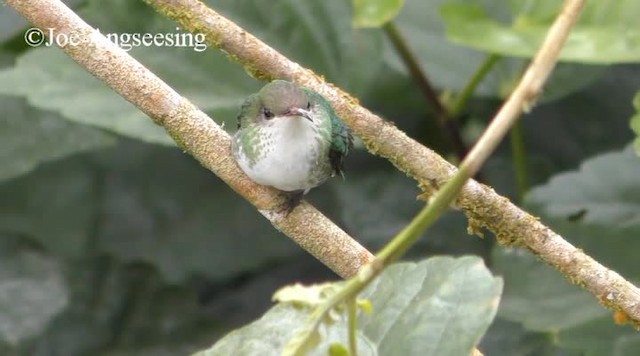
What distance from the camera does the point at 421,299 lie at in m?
1.07

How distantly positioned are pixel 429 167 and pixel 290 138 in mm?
305

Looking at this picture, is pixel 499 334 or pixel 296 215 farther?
pixel 499 334

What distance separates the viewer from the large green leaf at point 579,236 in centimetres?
215

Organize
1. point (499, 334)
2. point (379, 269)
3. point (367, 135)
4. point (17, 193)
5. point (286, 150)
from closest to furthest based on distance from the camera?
point (379, 269) → point (367, 135) → point (286, 150) → point (499, 334) → point (17, 193)

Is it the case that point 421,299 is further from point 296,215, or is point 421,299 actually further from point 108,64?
point 108,64

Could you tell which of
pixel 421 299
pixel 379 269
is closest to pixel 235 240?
pixel 421 299

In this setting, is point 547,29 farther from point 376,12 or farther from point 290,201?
point 290,201

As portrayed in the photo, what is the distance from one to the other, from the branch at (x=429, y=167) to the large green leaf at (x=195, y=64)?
49cm

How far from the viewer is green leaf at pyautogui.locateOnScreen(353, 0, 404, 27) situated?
192cm

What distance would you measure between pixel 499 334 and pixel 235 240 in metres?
0.75

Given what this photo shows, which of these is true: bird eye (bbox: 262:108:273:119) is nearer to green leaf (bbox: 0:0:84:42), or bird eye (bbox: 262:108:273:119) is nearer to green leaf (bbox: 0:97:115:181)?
green leaf (bbox: 0:97:115:181)

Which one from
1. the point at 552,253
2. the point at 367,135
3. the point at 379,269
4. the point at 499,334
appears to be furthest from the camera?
the point at 499,334

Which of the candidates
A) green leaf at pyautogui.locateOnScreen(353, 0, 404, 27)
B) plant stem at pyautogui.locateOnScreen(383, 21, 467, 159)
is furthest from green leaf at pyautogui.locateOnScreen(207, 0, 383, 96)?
green leaf at pyautogui.locateOnScreen(353, 0, 404, 27)

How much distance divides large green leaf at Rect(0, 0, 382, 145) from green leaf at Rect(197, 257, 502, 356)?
0.98 meters
